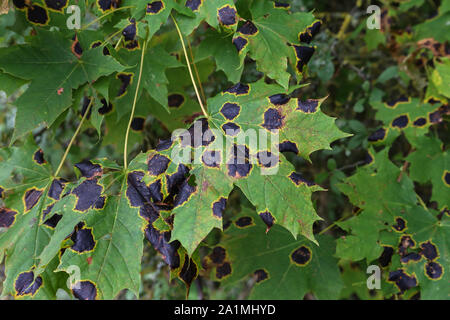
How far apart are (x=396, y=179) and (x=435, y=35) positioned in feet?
3.53

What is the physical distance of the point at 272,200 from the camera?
1.22 m

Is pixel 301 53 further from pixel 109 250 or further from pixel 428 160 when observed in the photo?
pixel 428 160

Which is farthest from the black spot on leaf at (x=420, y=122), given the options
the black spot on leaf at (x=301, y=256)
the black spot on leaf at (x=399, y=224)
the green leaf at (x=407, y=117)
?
the black spot on leaf at (x=301, y=256)

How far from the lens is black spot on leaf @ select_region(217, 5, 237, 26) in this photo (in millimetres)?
1368

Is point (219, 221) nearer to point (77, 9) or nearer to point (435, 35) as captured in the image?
point (77, 9)

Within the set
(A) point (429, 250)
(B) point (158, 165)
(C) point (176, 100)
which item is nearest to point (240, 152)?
(B) point (158, 165)

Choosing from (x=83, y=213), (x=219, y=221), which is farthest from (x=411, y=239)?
(x=83, y=213)

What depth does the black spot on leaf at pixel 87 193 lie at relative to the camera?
1.28 metres

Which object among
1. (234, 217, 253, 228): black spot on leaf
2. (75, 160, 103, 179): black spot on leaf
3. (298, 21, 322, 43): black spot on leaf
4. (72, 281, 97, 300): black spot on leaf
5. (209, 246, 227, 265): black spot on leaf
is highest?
(298, 21, 322, 43): black spot on leaf

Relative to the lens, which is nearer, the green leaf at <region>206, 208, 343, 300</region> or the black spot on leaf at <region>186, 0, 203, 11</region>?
the black spot on leaf at <region>186, 0, 203, 11</region>

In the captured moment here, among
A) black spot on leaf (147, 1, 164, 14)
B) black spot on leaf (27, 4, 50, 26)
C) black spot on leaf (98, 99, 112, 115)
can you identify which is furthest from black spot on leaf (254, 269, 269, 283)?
black spot on leaf (27, 4, 50, 26)

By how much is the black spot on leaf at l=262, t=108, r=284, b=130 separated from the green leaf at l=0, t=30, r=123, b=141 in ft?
1.78

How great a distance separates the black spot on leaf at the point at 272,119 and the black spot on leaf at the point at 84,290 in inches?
29.0

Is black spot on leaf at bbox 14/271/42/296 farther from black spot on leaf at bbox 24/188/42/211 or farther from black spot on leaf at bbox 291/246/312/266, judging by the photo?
black spot on leaf at bbox 291/246/312/266
